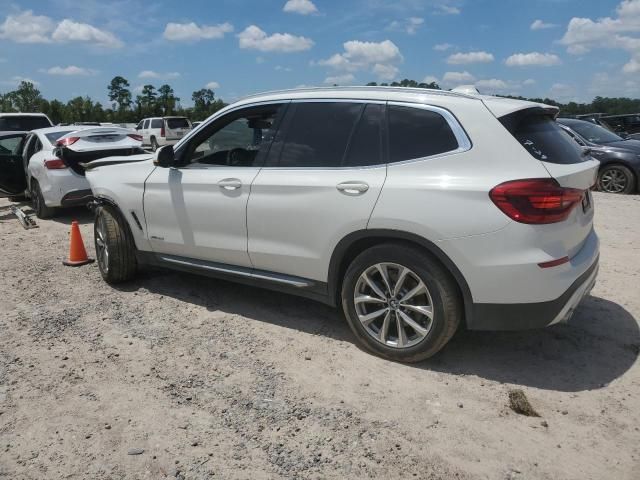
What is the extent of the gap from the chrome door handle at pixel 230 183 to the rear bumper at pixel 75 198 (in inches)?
209

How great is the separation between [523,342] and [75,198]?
7424 mm

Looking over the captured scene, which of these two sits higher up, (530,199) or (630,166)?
(530,199)

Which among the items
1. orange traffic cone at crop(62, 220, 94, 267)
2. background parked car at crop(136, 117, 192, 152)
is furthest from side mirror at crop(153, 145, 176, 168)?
background parked car at crop(136, 117, 192, 152)

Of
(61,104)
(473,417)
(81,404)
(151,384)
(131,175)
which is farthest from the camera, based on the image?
(61,104)

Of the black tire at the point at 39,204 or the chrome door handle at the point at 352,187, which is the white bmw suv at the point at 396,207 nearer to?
the chrome door handle at the point at 352,187

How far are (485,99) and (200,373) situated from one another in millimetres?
2651

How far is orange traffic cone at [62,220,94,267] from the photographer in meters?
6.20

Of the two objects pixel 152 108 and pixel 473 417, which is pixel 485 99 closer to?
pixel 473 417

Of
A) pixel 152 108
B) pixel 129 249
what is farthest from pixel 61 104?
pixel 129 249

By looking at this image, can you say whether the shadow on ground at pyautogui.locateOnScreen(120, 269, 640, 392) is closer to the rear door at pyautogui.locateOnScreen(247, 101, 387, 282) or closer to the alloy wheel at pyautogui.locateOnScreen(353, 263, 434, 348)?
the alloy wheel at pyautogui.locateOnScreen(353, 263, 434, 348)

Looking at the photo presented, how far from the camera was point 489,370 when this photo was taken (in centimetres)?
358

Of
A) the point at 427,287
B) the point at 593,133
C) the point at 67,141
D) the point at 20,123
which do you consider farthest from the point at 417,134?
the point at 20,123

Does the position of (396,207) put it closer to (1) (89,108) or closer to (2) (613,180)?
(2) (613,180)

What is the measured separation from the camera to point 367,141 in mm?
3615
